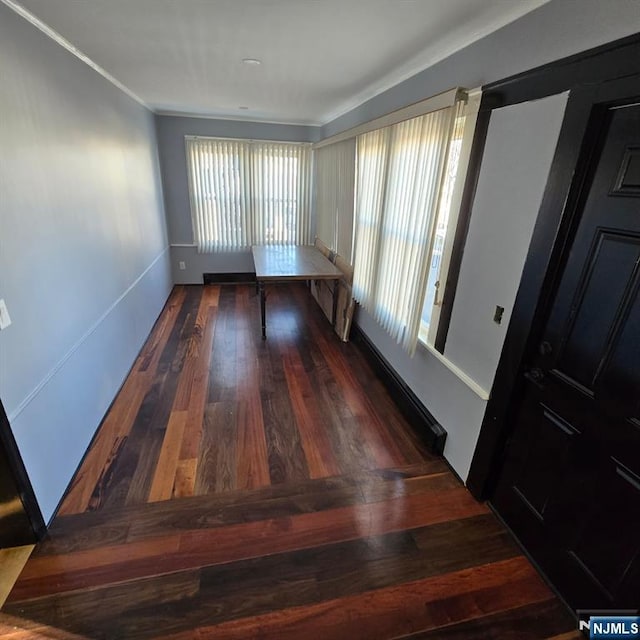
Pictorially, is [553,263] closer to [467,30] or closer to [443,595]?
[467,30]

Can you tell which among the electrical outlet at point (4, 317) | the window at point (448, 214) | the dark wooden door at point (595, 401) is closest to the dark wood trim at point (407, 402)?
the window at point (448, 214)

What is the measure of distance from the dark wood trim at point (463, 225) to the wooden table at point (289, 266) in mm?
1749

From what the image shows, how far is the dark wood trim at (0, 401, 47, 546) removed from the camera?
4.57 ft

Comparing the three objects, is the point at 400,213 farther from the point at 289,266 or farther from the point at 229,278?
the point at 229,278

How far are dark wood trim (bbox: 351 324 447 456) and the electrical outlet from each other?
7.46ft

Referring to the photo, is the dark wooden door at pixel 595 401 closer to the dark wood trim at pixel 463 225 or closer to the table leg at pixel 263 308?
the dark wood trim at pixel 463 225

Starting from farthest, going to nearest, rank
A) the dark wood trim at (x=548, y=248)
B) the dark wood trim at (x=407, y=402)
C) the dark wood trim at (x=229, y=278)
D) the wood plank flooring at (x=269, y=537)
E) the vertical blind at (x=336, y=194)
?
the dark wood trim at (x=229, y=278)
the vertical blind at (x=336, y=194)
the dark wood trim at (x=407, y=402)
the wood plank flooring at (x=269, y=537)
the dark wood trim at (x=548, y=248)

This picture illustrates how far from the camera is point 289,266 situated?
3906 millimetres

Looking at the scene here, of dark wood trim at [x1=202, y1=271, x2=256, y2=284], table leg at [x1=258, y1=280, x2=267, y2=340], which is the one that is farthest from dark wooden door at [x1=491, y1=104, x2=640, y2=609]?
dark wood trim at [x1=202, y1=271, x2=256, y2=284]

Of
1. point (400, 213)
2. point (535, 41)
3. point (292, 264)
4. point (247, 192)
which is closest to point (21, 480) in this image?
point (400, 213)

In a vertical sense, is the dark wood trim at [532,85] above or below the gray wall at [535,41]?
below

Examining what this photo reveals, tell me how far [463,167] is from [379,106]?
144 cm

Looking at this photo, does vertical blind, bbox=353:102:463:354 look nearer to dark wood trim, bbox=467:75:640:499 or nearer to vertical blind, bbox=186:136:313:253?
dark wood trim, bbox=467:75:640:499

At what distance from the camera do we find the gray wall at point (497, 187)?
126cm
